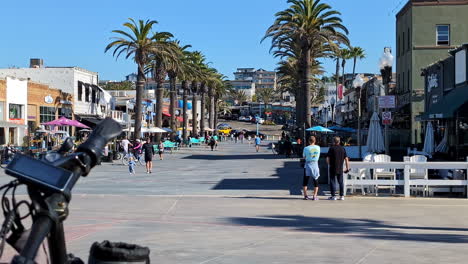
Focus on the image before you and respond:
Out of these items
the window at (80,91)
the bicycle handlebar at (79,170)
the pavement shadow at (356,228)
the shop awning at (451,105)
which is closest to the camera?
the bicycle handlebar at (79,170)

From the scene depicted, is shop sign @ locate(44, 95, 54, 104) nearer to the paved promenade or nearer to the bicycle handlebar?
the paved promenade

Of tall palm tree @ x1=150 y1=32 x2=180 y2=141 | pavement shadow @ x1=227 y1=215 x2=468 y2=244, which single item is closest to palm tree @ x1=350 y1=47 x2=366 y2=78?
tall palm tree @ x1=150 y1=32 x2=180 y2=141

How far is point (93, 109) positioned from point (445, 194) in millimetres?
48837

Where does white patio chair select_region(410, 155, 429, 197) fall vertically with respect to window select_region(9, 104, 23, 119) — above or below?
below

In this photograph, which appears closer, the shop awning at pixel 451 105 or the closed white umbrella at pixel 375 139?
the shop awning at pixel 451 105

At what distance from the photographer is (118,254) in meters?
3.44

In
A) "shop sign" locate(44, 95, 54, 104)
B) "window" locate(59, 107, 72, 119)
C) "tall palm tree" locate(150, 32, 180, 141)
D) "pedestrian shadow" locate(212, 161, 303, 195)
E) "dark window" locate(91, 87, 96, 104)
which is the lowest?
"pedestrian shadow" locate(212, 161, 303, 195)

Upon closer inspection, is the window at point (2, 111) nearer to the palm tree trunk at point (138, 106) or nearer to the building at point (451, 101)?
the palm tree trunk at point (138, 106)

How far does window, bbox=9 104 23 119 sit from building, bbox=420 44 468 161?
1111 inches

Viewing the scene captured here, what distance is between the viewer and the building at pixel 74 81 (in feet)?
193

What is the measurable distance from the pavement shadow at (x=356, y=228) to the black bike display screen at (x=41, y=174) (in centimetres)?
858

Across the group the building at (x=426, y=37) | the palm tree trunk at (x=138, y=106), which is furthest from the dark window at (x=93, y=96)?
the building at (x=426, y=37)

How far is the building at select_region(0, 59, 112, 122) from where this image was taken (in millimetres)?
58684

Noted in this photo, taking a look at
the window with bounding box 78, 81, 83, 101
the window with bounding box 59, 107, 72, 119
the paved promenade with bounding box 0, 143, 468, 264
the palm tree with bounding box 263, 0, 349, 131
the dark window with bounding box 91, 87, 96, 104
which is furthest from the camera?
the dark window with bounding box 91, 87, 96, 104
